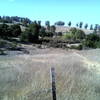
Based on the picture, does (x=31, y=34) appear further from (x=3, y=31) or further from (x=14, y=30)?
(x=3, y=31)

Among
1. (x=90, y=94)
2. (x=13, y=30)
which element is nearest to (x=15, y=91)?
(x=90, y=94)

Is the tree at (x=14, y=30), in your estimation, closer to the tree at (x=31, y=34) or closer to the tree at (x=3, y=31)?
the tree at (x=3, y=31)

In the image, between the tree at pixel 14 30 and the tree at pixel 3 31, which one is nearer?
the tree at pixel 3 31

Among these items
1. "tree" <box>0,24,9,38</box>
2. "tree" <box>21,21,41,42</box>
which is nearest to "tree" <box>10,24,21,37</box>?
"tree" <box>0,24,9,38</box>

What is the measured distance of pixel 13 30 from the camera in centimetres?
8088

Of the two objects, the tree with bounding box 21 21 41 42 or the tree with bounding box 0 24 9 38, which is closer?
the tree with bounding box 0 24 9 38

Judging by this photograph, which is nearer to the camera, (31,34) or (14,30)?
(31,34)

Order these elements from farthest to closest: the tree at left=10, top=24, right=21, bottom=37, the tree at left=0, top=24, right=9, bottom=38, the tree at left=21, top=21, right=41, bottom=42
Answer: the tree at left=10, top=24, right=21, bottom=37
the tree at left=21, top=21, right=41, bottom=42
the tree at left=0, top=24, right=9, bottom=38

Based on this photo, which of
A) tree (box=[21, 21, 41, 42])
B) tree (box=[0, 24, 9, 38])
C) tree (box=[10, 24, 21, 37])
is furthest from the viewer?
tree (box=[10, 24, 21, 37])

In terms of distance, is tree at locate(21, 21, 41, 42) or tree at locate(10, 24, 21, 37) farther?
tree at locate(10, 24, 21, 37)

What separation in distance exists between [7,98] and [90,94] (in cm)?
261

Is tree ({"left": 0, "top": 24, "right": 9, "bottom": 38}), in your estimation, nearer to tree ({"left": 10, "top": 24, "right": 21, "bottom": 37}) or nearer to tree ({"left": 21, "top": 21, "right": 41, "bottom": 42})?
tree ({"left": 10, "top": 24, "right": 21, "bottom": 37})

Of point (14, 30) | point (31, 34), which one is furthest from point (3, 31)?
point (31, 34)

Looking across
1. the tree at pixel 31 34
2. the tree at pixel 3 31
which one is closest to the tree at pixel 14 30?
the tree at pixel 3 31
